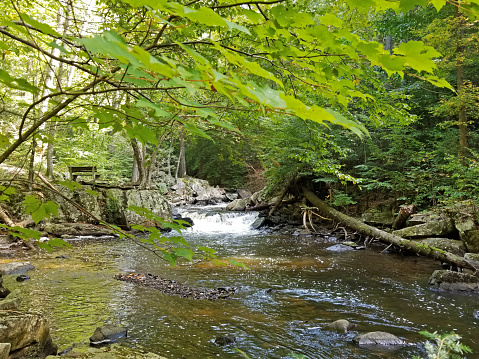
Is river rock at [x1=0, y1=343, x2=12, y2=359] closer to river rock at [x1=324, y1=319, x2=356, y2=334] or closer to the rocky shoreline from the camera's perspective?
the rocky shoreline

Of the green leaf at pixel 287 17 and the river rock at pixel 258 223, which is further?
the river rock at pixel 258 223

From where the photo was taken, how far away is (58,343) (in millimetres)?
3863

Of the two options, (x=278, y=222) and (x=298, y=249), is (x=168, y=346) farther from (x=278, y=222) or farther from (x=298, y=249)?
(x=278, y=222)

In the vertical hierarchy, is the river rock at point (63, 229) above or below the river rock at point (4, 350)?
below

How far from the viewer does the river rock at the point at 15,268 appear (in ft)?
22.1

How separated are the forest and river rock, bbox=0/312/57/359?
5.13 feet

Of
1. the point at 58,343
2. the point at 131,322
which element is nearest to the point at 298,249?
the point at 131,322

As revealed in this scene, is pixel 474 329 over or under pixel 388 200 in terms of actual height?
under

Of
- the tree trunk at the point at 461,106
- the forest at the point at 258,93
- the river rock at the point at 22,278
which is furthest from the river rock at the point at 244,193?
the river rock at the point at 22,278

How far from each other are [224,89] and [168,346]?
4123mm

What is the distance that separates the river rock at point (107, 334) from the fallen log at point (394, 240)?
7.44 m

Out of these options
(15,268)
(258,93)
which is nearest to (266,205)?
(15,268)

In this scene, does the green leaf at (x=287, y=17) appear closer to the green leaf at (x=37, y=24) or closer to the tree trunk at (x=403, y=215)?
the green leaf at (x=37, y=24)

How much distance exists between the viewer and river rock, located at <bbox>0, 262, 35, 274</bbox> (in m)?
6.74
